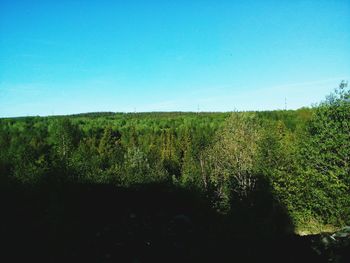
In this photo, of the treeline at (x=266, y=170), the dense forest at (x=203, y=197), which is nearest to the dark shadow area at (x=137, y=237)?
the dense forest at (x=203, y=197)

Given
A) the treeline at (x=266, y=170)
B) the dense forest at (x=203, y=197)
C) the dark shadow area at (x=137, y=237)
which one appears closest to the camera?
the dark shadow area at (x=137, y=237)

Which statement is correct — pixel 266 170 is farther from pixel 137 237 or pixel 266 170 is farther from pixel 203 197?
pixel 137 237

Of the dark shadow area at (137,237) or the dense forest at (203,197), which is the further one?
the dense forest at (203,197)

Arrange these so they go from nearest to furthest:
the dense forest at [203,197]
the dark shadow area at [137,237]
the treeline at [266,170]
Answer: the dark shadow area at [137,237] < the dense forest at [203,197] < the treeline at [266,170]

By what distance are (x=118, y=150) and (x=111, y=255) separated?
151ft

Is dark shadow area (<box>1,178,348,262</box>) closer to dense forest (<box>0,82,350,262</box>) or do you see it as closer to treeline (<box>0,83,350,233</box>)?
dense forest (<box>0,82,350,262</box>)

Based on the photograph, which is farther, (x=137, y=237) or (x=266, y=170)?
(x=266, y=170)

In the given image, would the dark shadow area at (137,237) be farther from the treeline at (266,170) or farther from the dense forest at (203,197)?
the treeline at (266,170)

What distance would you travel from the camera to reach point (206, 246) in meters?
14.6

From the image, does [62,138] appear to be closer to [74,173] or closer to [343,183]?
[74,173]

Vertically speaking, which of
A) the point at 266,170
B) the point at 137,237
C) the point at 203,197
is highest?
the point at 266,170

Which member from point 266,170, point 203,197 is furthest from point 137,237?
point 203,197

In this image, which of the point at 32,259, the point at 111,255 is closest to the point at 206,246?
the point at 111,255

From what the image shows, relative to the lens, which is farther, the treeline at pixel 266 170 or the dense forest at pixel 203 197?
the treeline at pixel 266 170
